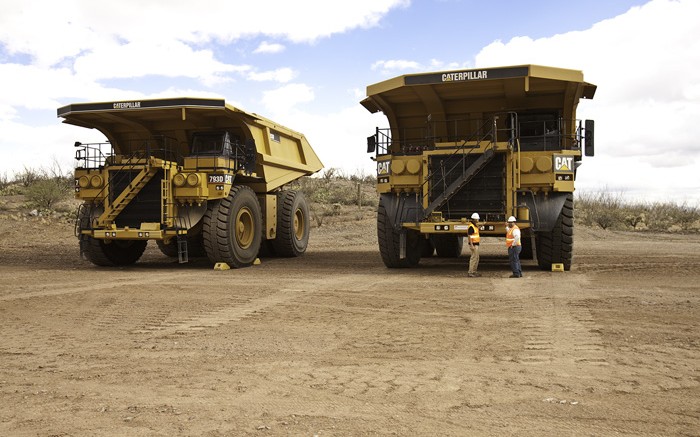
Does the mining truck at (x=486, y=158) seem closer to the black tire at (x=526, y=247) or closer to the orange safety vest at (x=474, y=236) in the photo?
the orange safety vest at (x=474, y=236)

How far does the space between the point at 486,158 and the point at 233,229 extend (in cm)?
516

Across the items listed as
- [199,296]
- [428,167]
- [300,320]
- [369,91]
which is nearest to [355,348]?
[300,320]

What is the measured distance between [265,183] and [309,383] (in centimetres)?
1077

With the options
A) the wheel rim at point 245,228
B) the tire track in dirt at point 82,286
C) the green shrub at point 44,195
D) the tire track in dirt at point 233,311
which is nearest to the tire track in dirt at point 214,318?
the tire track in dirt at point 233,311

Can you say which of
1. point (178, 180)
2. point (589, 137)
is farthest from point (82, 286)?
point (589, 137)

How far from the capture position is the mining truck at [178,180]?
41.7 feet

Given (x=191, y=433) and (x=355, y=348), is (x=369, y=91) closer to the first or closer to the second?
(x=355, y=348)

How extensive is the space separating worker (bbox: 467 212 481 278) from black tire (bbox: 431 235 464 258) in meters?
4.08

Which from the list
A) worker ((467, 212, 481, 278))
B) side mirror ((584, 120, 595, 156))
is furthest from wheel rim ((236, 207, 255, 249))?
side mirror ((584, 120, 595, 156))

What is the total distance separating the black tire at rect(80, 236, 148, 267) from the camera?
13.5 metres

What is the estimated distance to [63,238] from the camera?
2141 centimetres

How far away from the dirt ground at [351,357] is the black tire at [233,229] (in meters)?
2.18

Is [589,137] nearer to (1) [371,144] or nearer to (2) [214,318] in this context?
(1) [371,144]

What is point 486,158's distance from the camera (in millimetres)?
11570
